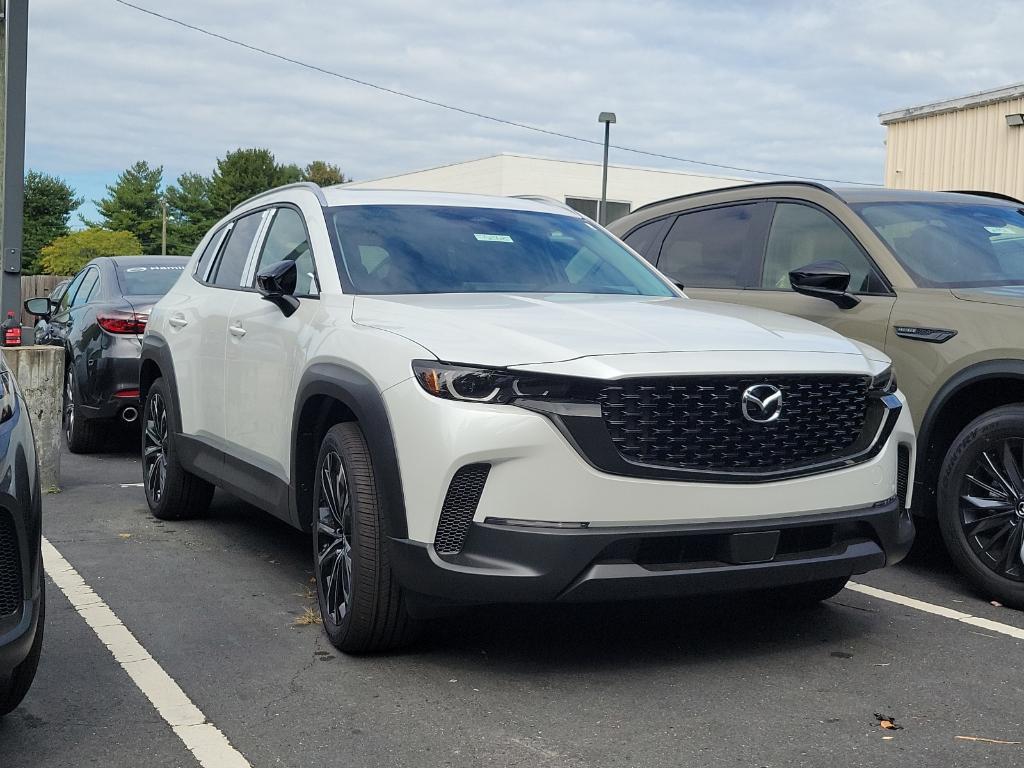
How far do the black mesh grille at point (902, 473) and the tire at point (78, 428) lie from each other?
692cm

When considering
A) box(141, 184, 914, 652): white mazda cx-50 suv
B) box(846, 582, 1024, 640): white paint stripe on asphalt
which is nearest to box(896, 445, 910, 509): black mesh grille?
box(141, 184, 914, 652): white mazda cx-50 suv

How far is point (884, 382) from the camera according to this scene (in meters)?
4.43

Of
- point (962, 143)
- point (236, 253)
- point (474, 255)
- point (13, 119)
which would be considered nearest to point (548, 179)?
point (962, 143)

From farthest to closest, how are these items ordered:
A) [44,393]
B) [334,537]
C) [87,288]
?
[87,288]
[44,393]
[334,537]

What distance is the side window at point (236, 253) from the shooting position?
6273 millimetres

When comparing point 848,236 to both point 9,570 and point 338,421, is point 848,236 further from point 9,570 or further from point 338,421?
point 9,570

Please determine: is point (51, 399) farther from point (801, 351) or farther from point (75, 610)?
point (801, 351)

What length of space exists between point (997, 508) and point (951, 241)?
1.59 meters

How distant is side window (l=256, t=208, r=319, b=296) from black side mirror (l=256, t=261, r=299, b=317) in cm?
6

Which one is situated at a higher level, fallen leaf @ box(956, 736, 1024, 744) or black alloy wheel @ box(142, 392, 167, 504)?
black alloy wheel @ box(142, 392, 167, 504)

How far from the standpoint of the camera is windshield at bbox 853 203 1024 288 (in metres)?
5.87

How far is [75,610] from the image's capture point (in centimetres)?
507

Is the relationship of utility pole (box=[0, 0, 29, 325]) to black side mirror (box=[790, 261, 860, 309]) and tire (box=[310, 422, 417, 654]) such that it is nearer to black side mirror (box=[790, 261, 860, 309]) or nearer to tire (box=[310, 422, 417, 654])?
tire (box=[310, 422, 417, 654])

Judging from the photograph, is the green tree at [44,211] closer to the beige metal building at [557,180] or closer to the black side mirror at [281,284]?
the beige metal building at [557,180]
